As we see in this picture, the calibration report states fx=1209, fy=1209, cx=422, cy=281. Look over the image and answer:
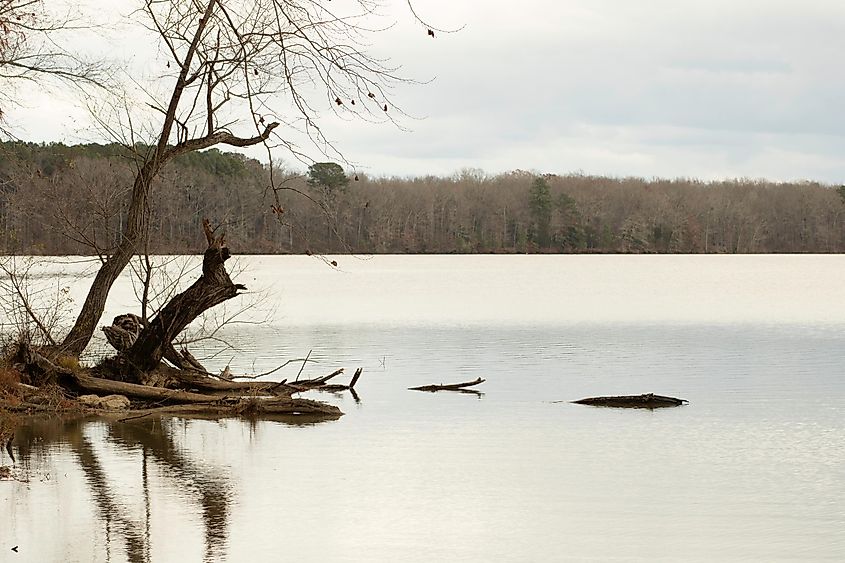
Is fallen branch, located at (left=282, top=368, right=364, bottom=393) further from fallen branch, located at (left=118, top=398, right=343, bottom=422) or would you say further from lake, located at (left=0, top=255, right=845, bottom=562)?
fallen branch, located at (left=118, top=398, right=343, bottom=422)

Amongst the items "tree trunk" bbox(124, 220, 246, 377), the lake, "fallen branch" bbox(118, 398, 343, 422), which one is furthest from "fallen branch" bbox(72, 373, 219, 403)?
the lake

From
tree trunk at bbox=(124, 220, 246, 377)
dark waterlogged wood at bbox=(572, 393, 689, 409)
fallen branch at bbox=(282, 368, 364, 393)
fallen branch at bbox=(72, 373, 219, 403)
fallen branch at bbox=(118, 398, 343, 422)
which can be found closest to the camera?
fallen branch at bbox=(118, 398, 343, 422)

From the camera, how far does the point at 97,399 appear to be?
52.3ft

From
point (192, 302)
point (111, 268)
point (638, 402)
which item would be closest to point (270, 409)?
point (192, 302)

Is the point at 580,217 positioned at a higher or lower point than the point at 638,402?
higher

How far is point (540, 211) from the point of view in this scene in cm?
13188

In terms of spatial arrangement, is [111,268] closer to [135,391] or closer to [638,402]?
[135,391]

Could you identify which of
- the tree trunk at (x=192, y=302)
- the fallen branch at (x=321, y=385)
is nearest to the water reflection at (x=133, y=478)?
the tree trunk at (x=192, y=302)

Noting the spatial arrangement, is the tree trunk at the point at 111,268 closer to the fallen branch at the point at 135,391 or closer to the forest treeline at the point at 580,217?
the fallen branch at the point at 135,391

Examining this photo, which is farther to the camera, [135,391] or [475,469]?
[135,391]

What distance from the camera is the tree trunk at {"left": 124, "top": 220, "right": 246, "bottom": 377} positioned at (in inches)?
634

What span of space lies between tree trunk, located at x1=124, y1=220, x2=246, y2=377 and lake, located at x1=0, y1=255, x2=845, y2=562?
1605mm

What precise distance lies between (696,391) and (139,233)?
343 inches

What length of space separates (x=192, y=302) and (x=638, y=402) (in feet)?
20.5
